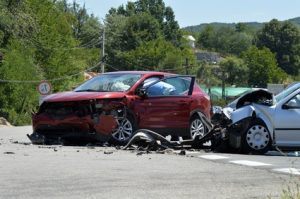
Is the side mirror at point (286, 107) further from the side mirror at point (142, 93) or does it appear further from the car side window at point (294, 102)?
the side mirror at point (142, 93)

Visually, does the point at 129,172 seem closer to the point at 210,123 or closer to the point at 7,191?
the point at 7,191

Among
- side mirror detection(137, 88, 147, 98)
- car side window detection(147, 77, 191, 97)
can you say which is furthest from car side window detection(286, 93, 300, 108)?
side mirror detection(137, 88, 147, 98)

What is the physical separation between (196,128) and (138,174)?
5952mm

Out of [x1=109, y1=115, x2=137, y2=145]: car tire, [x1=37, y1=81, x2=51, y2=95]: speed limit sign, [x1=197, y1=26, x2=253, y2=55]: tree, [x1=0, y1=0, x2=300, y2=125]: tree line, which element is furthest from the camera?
[x1=197, y1=26, x2=253, y2=55]: tree

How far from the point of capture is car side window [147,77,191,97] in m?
14.8

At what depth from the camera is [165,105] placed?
14766mm

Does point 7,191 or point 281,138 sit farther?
point 281,138

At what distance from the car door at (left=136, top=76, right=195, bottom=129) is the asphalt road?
1849mm

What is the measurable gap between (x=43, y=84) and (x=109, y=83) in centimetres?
1896

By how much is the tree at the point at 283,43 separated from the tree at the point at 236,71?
15.1 m

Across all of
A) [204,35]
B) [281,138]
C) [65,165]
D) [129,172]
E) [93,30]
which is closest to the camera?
[129,172]

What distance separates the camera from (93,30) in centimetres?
11712

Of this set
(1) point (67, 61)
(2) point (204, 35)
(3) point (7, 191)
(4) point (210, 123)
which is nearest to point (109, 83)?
(4) point (210, 123)

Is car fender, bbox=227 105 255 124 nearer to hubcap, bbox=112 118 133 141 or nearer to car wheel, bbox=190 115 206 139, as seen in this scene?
car wheel, bbox=190 115 206 139
